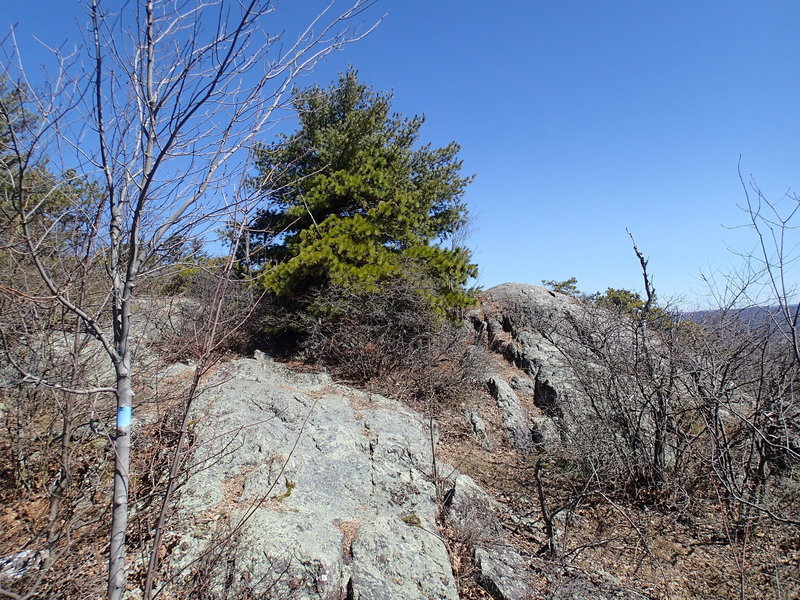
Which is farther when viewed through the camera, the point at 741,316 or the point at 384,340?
the point at 384,340

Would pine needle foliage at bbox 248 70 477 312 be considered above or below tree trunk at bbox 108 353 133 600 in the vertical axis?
above

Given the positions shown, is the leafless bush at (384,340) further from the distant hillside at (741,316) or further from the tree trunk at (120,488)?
the tree trunk at (120,488)

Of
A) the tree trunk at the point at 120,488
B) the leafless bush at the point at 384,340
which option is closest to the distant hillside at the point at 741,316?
the leafless bush at the point at 384,340

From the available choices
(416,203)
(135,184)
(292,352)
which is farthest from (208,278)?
(135,184)

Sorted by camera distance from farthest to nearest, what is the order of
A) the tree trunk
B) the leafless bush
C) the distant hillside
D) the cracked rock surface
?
the leafless bush < the distant hillside < the cracked rock surface < the tree trunk

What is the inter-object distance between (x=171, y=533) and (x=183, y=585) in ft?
1.86

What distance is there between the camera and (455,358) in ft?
29.3

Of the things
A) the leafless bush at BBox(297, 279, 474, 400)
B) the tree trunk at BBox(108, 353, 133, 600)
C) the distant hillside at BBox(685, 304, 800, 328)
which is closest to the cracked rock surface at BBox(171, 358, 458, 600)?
the tree trunk at BBox(108, 353, 133, 600)

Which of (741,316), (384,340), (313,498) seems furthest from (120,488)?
(384,340)

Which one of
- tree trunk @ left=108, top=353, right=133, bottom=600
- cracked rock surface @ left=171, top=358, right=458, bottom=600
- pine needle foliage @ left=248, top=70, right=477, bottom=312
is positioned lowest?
cracked rock surface @ left=171, top=358, right=458, bottom=600

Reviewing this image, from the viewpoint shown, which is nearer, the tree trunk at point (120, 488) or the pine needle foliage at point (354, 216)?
the tree trunk at point (120, 488)

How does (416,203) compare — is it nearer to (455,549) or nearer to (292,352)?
(292,352)

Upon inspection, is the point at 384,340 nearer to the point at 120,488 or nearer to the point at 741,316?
the point at 741,316

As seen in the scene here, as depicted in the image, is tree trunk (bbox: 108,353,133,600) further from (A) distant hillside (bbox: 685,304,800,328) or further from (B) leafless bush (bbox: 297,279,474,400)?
(B) leafless bush (bbox: 297,279,474,400)
